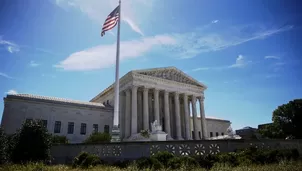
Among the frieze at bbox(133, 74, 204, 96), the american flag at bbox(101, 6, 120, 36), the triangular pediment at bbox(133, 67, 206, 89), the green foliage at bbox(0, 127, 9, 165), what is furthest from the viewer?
the triangular pediment at bbox(133, 67, 206, 89)

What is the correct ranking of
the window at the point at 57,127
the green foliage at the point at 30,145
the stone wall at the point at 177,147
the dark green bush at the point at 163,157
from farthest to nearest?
the window at the point at 57,127 → the green foliage at the point at 30,145 → the stone wall at the point at 177,147 → the dark green bush at the point at 163,157

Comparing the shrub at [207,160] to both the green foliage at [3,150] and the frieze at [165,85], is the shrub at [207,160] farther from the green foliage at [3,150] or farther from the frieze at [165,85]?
the frieze at [165,85]

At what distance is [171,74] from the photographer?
50969 mm

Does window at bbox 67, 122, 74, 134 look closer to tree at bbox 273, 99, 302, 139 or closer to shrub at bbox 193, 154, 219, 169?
shrub at bbox 193, 154, 219, 169

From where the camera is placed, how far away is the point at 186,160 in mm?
13039

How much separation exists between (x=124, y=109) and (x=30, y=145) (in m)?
32.1

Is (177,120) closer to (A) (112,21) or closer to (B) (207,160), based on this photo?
(A) (112,21)

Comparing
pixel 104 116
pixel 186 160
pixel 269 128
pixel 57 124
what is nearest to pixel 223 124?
pixel 269 128

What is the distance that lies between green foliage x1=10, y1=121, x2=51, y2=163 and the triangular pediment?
94.4ft

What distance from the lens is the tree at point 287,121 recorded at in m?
44.7

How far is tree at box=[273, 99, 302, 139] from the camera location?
44594 millimetres

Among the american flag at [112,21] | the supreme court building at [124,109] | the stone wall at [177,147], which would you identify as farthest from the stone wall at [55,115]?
the stone wall at [177,147]

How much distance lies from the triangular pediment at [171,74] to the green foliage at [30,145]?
28766mm

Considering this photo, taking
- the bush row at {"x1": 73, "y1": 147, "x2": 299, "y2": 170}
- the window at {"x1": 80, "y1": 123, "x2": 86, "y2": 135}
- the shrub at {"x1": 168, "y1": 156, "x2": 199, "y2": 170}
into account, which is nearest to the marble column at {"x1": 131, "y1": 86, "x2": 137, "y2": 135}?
the window at {"x1": 80, "y1": 123, "x2": 86, "y2": 135}
